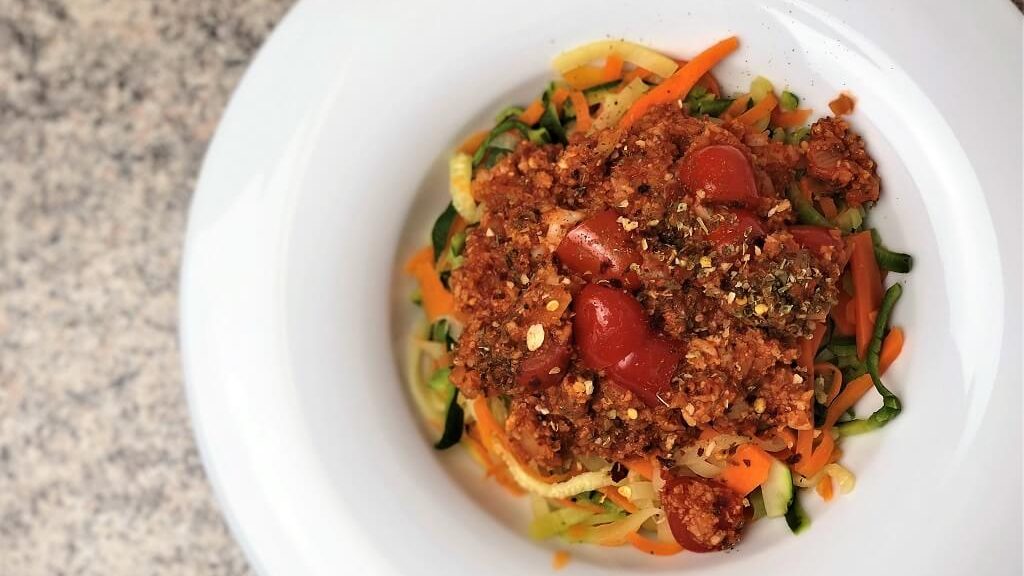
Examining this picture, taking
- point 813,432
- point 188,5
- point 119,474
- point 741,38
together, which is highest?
point 741,38

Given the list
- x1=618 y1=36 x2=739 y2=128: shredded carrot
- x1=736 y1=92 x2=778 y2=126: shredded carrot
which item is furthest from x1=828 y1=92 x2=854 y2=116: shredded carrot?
x1=618 y1=36 x2=739 y2=128: shredded carrot

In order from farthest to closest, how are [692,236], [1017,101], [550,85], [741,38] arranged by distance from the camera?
[550,85], [741,38], [692,236], [1017,101]

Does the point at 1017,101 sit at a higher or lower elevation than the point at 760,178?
higher

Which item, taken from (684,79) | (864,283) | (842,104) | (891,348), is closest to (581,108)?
(684,79)

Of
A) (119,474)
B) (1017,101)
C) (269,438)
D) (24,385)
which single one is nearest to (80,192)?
(24,385)

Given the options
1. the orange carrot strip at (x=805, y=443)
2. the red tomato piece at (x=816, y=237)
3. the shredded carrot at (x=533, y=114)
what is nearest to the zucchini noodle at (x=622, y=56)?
the shredded carrot at (x=533, y=114)

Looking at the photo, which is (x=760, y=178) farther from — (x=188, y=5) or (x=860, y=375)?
(x=188, y=5)

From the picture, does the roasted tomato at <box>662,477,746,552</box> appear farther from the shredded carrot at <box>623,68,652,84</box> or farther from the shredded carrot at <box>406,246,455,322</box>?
the shredded carrot at <box>623,68,652,84</box>
